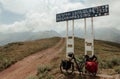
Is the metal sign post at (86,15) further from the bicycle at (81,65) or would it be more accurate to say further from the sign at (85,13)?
the bicycle at (81,65)

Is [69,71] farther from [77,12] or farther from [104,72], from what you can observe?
[77,12]

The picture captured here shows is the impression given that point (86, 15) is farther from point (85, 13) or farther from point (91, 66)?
point (91, 66)

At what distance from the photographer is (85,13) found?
23.7 metres

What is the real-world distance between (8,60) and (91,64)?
21391 mm

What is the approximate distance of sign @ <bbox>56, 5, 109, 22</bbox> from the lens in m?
22.5

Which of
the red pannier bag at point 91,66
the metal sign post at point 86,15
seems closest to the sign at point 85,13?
the metal sign post at point 86,15

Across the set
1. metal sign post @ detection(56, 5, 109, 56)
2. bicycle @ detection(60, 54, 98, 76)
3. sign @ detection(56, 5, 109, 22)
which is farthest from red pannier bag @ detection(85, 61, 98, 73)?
sign @ detection(56, 5, 109, 22)

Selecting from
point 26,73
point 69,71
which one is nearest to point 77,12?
point 69,71

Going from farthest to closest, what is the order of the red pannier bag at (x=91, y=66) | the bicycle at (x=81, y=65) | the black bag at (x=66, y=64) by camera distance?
the black bag at (x=66, y=64) < the bicycle at (x=81, y=65) < the red pannier bag at (x=91, y=66)

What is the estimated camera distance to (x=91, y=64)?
2022 centimetres

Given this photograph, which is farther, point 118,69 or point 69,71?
point 69,71

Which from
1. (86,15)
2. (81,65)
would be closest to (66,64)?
(81,65)

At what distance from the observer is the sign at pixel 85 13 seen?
22.5m

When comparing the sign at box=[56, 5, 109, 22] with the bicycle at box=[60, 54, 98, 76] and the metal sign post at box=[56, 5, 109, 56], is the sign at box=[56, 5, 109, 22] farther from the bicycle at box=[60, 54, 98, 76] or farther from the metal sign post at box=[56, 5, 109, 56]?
the bicycle at box=[60, 54, 98, 76]
